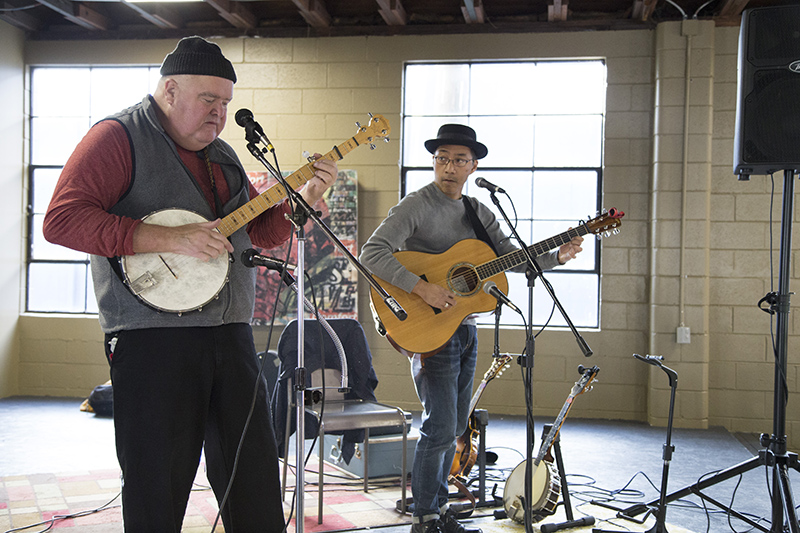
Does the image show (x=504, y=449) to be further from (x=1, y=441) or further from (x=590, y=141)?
(x=1, y=441)

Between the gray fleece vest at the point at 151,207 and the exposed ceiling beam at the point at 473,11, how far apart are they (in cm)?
384

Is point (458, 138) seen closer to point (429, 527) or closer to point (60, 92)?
point (429, 527)

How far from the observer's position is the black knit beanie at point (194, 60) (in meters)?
1.87

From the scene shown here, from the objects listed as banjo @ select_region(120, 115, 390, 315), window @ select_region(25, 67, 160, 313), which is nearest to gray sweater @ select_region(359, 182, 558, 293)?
banjo @ select_region(120, 115, 390, 315)

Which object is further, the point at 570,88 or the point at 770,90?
the point at 570,88

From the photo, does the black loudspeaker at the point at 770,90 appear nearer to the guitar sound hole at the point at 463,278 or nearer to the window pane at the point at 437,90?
the guitar sound hole at the point at 463,278

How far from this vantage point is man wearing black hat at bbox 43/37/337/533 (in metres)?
1.74

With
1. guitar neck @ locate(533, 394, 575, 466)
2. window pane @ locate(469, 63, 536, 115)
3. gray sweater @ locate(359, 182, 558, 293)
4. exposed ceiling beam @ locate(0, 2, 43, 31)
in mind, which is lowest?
guitar neck @ locate(533, 394, 575, 466)

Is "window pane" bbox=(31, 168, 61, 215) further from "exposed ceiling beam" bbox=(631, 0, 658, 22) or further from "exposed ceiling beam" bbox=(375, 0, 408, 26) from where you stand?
"exposed ceiling beam" bbox=(631, 0, 658, 22)

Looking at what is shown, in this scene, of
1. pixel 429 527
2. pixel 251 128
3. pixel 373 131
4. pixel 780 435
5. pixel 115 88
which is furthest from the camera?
pixel 115 88

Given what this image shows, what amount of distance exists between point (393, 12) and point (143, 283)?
4217 mm

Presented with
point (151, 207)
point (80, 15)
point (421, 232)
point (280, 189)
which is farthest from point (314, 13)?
point (151, 207)

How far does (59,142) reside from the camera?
6.23 metres

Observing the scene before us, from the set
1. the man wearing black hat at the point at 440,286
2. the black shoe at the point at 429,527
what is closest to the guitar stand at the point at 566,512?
the man wearing black hat at the point at 440,286
